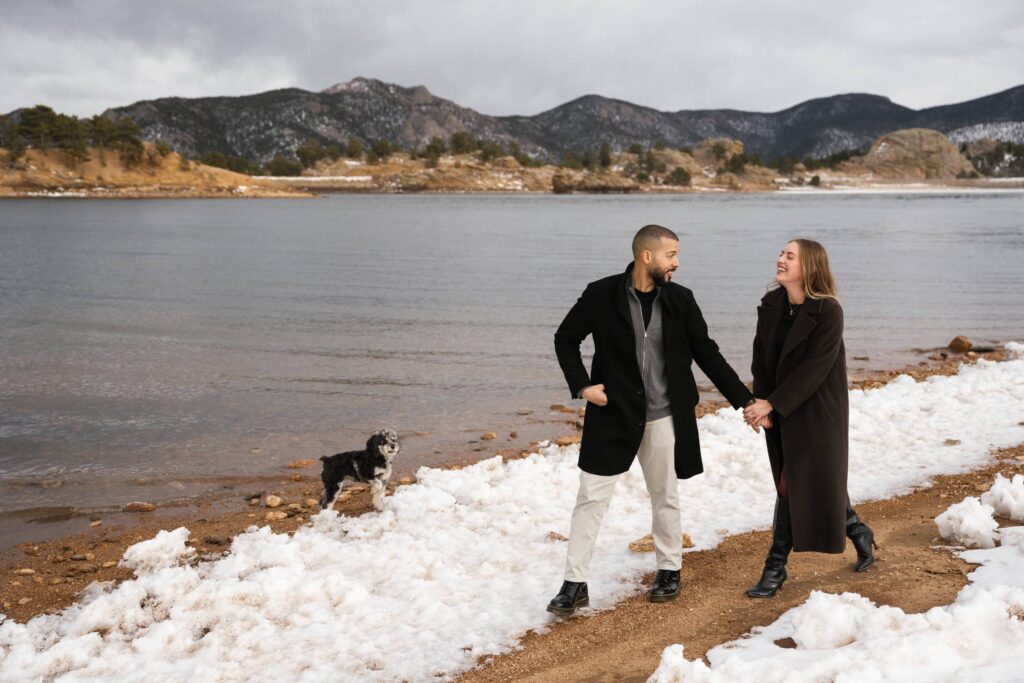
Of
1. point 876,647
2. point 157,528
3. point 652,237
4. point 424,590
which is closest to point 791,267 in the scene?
point 652,237

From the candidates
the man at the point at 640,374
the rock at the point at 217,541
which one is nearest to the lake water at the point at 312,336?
the rock at the point at 217,541

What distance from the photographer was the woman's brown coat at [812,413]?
5.49 m

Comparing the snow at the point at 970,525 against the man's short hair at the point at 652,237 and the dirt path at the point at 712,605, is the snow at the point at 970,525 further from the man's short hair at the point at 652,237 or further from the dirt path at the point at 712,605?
the man's short hair at the point at 652,237

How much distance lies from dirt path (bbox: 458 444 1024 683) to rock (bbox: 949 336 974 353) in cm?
1319

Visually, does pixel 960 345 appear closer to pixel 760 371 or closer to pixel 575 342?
pixel 760 371

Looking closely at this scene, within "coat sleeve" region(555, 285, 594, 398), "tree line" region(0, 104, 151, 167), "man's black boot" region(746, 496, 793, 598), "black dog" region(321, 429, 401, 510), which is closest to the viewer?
"coat sleeve" region(555, 285, 594, 398)

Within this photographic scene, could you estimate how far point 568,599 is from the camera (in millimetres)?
6016

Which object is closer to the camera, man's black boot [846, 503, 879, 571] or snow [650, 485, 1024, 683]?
snow [650, 485, 1024, 683]

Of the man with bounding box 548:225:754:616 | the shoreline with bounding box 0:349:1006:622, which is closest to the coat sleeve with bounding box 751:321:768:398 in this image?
the man with bounding box 548:225:754:616

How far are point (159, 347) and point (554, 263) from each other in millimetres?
24551

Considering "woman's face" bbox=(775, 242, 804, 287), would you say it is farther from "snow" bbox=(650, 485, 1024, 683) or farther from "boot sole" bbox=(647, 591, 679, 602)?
"boot sole" bbox=(647, 591, 679, 602)

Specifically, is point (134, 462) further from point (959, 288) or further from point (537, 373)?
point (959, 288)

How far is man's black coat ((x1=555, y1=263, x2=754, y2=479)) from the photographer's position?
5641 mm

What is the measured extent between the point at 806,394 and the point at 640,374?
42.6 inches
